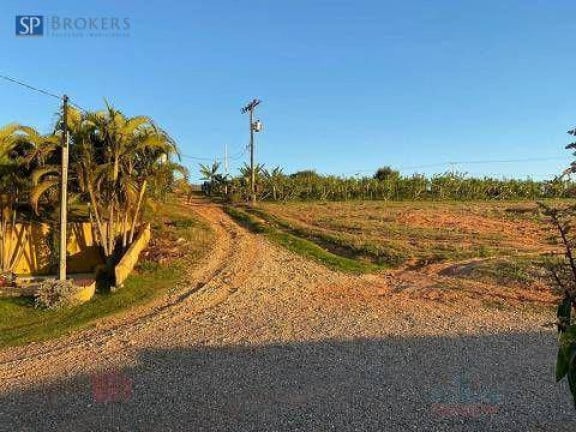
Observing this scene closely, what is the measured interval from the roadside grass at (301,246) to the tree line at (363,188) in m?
10.0

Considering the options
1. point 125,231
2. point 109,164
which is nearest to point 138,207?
point 125,231

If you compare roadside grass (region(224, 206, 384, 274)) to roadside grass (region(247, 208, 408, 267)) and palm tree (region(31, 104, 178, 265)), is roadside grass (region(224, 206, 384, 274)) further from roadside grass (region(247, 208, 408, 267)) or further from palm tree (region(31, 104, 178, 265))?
palm tree (region(31, 104, 178, 265))

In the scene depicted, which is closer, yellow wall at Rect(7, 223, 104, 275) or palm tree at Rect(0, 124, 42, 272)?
palm tree at Rect(0, 124, 42, 272)

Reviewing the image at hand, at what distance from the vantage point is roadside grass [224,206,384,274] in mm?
14906

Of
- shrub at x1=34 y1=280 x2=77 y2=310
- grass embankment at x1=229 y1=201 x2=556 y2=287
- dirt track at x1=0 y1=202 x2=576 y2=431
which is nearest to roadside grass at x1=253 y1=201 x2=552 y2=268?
grass embankment at x1=229 y1=201 x2=556 y2=287

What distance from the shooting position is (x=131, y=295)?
41.8 ft

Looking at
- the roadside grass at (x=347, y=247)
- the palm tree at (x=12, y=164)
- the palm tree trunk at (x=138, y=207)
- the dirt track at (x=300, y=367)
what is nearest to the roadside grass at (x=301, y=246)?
the roadside grass at (x=347, y=247)

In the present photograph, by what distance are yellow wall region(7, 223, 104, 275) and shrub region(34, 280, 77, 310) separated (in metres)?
4.94

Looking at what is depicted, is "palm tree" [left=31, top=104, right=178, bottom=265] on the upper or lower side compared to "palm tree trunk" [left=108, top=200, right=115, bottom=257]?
upper

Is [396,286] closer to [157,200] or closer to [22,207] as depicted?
[157,200]

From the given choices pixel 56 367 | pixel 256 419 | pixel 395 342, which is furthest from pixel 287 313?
pixel 256 419

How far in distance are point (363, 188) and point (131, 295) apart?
2794 centimetres

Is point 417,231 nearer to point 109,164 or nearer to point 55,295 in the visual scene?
point 109,164

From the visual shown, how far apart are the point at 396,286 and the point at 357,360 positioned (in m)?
5.38
